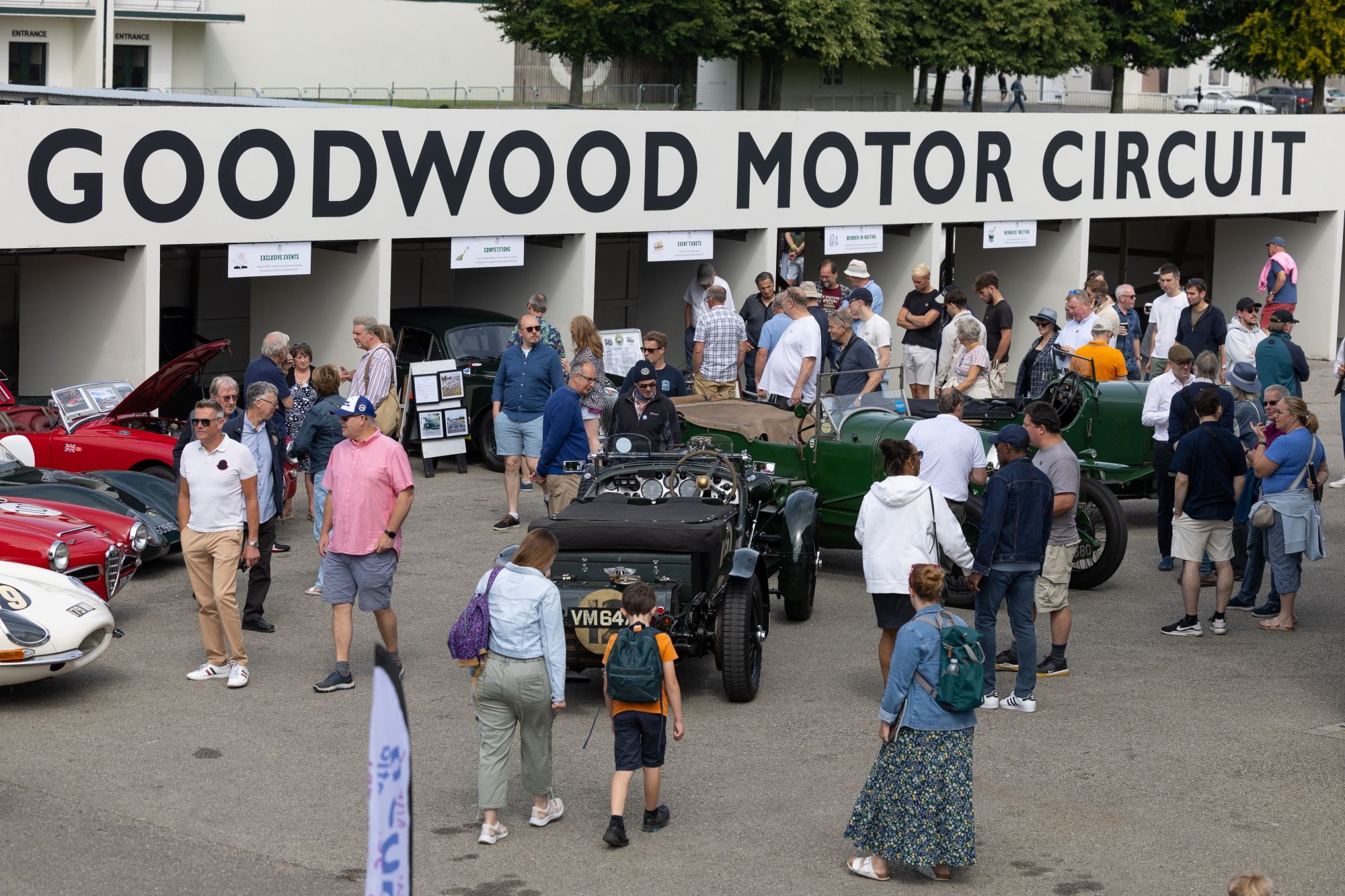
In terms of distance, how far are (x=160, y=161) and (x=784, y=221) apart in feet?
26.4

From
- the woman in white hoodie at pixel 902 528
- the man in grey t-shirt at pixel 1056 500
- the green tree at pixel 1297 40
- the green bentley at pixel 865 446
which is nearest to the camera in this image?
the woman in white hoodie at pixel 902 528

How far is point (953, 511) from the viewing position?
1102cm

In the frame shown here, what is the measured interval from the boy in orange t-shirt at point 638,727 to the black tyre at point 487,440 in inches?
380

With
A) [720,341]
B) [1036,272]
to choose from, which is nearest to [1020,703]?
[720,341]

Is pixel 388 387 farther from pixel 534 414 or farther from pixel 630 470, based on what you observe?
pixel 630 470

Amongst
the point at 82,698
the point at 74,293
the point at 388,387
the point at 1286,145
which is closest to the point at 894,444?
the point at 82,698

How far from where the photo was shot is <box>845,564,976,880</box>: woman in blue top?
277 inches

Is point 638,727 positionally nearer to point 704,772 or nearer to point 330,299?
point 704,772

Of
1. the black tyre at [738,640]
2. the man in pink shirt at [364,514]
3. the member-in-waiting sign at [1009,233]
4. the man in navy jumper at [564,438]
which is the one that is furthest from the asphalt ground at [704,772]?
the member-in-waiting sign at [1009,233]

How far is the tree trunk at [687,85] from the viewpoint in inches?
2341

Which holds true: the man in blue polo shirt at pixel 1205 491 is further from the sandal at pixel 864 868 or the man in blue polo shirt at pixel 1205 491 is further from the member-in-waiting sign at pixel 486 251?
the member-in-waiting sign at pixel 486 251

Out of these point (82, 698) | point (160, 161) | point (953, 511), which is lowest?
point (82, 698)

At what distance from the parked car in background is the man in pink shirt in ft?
192

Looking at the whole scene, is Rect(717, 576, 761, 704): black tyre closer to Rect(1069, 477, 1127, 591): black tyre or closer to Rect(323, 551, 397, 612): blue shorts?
Rect(323, 551, 397, 612): blue shorts
